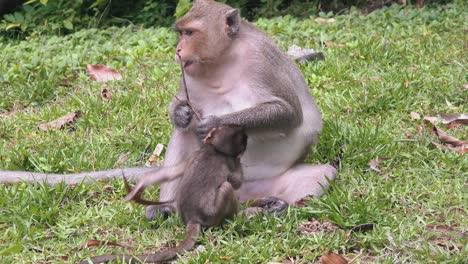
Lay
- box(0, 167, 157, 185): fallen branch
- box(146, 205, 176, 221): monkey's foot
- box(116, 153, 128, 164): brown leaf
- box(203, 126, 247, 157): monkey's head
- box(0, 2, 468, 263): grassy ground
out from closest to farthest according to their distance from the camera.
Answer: box(0, 2, 468, 263): grassy ground < box(203, 126, 247, 157): monkey's head < box(146, 205, 176, 221): monkey's foot < box(0, 167, 157, 185): fallen branch < box(116, 153, 128, 164): brown leaf

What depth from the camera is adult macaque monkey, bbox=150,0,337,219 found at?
5.02 metres

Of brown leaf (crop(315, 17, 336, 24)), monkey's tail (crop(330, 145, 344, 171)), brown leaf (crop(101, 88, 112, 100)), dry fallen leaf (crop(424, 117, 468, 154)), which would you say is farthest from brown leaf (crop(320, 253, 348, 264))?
brown leaf (crop(315, 17, 336, 24))

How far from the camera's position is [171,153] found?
518cm

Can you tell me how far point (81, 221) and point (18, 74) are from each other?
11.2 feet

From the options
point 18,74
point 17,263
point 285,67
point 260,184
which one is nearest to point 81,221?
point 17,263

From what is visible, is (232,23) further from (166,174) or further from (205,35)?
(166,174)

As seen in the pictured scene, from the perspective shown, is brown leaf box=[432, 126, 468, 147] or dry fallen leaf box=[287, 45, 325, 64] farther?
dry fallen leaf box=[287, 45, 325, 64]

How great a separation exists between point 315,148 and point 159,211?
1422mm

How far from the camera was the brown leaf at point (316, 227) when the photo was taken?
4.56 metres

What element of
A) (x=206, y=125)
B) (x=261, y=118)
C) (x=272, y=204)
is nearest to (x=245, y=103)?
(x=261, y=118)

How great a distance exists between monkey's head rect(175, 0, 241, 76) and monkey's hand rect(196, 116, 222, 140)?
377mm

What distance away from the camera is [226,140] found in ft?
15.3

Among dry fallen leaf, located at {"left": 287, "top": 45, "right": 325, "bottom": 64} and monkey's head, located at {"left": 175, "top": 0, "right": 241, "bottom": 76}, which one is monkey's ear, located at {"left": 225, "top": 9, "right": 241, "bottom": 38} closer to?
monkey's head, located at {"left": 175, "top": 0, "right": 241, "bottom": 76}

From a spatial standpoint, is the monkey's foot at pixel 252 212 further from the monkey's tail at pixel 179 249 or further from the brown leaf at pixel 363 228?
the brown leaf at pixel 363 228
